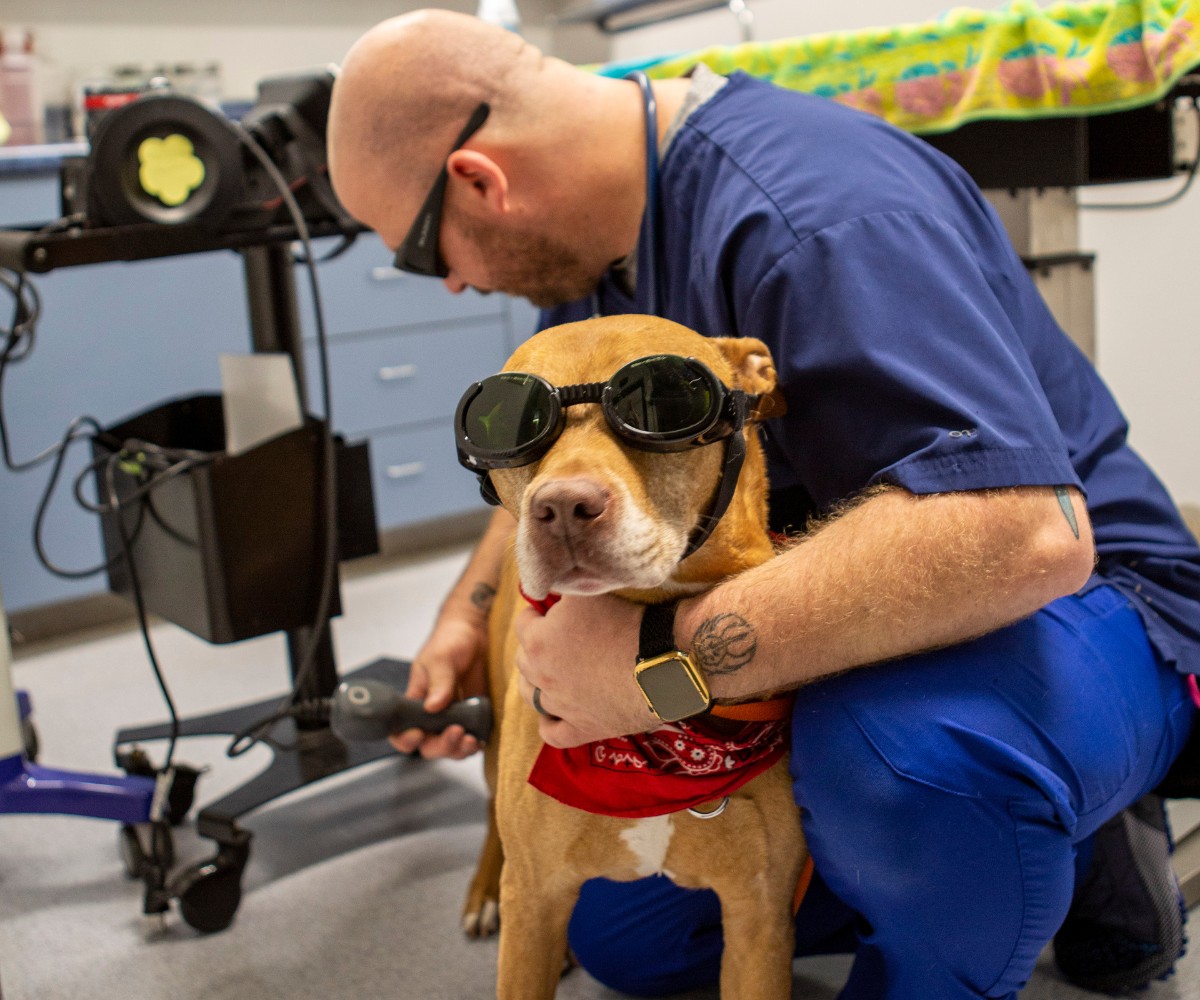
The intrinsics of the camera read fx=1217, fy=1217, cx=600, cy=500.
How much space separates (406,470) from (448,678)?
1.68m

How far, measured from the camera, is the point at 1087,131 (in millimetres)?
1511

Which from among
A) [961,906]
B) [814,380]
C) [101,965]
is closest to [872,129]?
[814,380]

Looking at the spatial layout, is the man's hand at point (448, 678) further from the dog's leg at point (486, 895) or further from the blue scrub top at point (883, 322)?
the blue scrub top at point (883, 322)

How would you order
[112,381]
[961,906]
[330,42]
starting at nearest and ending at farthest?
1. [961,906]
2. [112,381]
3. [330,42]

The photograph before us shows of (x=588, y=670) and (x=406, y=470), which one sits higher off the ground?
(x=588, y=670)

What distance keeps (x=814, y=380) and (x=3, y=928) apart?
128cm

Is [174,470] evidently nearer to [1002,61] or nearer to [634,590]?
[634,590]

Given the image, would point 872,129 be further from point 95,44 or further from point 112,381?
point 95,44

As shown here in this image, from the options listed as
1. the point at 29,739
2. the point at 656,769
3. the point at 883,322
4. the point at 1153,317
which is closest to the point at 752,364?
the point at 883,322

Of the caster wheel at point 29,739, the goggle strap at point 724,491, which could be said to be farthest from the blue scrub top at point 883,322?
the caster wheel at point 29,739

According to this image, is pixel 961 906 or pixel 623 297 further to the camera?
pixel 623 297

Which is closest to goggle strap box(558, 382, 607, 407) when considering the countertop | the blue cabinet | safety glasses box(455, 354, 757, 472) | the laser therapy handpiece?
safety glasses box(455, 354, 757, 472)

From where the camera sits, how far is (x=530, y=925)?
40.8 inches

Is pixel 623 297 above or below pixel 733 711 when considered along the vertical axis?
above
